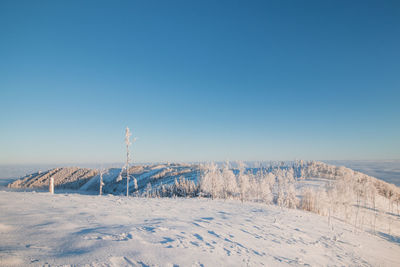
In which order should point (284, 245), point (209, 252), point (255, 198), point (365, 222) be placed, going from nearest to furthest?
point (209, 252) < point (284, 245) < point (365, 222) < point (255, 198)

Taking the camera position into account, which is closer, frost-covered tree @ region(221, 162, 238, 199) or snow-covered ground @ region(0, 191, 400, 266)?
snow-covered ground @ region(0, 191, 400, 266)

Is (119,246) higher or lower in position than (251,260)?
higher

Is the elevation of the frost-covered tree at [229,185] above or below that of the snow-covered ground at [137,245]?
below

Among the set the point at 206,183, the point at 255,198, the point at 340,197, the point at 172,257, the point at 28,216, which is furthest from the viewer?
the point at 206,183

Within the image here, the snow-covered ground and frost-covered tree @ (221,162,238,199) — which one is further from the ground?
the snow-covered ground

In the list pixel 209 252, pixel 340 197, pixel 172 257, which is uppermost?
pixel 172 257

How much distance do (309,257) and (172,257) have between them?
16.2 feet

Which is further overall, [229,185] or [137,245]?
[229,185]

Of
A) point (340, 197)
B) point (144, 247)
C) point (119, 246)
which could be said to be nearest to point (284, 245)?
point (144, 247)

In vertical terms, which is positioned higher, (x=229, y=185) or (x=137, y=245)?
(x=137, y=245)

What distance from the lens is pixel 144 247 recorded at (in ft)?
13.0

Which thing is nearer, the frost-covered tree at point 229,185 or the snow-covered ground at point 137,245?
the snow-covered ground at point 137,245

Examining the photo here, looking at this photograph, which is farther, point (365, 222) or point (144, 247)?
point (365, 222)

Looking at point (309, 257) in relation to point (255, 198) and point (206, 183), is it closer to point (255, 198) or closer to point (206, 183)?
point (255, 198)
